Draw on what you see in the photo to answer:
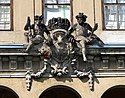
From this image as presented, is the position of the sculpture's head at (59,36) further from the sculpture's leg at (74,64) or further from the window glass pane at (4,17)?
the window glass pane at (4,17)

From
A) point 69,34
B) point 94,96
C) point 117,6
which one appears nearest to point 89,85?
point 94,96

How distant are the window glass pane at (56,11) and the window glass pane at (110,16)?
68.0 inches

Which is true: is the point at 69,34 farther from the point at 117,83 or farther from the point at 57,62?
the point at 117,83

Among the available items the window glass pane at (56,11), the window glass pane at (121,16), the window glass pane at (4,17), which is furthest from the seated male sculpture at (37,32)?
the window glass pane at (121,16)

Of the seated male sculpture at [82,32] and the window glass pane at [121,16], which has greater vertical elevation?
the window glass pane at [121,16]

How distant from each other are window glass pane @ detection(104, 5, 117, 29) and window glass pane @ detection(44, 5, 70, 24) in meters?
1.73

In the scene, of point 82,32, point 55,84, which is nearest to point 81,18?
point 82,32

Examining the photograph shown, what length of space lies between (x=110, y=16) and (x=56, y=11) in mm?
2430

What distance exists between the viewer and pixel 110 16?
27.0m

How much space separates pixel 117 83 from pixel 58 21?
3567mm

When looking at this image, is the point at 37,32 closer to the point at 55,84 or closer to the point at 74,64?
the point at 74,64

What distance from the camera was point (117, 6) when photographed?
27094mm

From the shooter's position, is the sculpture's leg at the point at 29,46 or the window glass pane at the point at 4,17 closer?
the sculpture's leg at the point at 29,46

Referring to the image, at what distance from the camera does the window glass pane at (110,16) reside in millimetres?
26781
